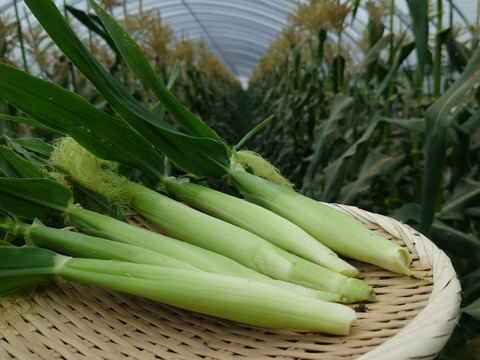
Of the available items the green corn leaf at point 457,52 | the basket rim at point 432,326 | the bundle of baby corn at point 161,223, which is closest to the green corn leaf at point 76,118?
the bundle of baby corn at point 161,223

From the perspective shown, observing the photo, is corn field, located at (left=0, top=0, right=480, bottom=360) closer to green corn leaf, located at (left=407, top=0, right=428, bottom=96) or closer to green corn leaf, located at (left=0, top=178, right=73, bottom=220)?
green corn leaf, located at (left=407, top=0, right=428, bottom=96)

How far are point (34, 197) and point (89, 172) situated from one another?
146mm

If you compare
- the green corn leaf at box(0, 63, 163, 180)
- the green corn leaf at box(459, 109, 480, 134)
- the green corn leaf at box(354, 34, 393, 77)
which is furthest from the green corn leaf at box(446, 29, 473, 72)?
the green corn leaf at box(0, 63, 163, 180)

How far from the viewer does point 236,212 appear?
0.97 metres

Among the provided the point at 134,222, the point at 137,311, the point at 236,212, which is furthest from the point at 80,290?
the point at 236,212

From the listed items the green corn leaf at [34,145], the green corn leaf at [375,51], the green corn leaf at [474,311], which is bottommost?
the green corn leaf at [474,311]

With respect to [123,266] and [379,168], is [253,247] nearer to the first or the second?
[123,266]

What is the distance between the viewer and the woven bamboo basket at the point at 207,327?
654mm

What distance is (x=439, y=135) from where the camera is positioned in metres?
1.16

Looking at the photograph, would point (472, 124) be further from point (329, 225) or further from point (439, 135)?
point (329, 225)

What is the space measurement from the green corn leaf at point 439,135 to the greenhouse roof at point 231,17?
4.58 m

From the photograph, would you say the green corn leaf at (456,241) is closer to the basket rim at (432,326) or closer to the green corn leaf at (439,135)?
the green corn leaf at (439,135)

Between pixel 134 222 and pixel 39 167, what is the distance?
0.26 meters

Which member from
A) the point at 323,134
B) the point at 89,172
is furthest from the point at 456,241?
the point at 89,172
